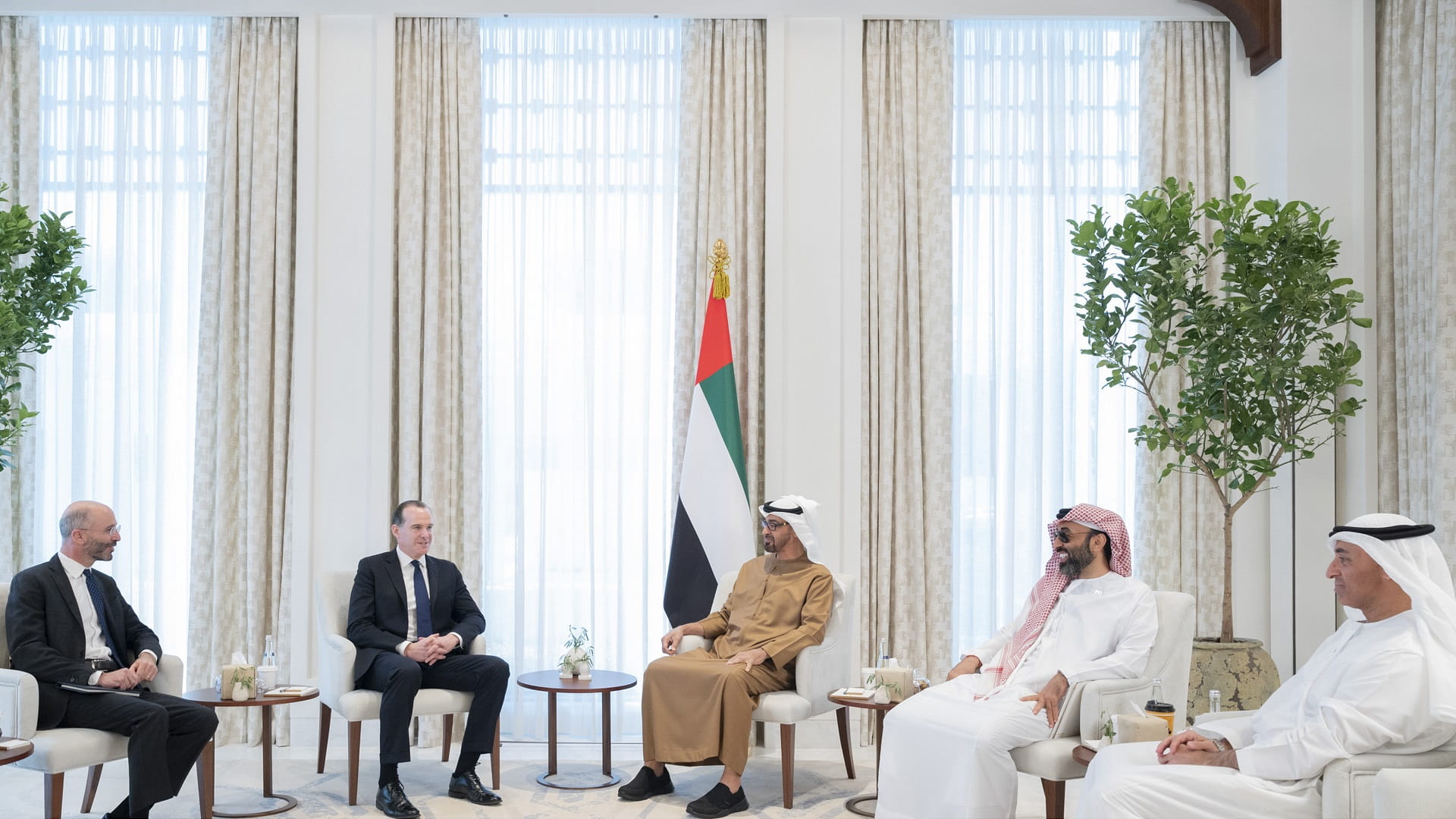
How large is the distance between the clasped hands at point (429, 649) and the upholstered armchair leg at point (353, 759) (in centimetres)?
37

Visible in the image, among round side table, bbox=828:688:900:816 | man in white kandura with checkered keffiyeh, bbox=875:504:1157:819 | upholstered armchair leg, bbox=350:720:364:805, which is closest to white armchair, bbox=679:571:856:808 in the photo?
round side table, bbox=828:688:900:816

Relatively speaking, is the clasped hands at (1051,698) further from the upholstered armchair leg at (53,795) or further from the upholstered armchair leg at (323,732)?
the upholstered armchair leg at (53,795)

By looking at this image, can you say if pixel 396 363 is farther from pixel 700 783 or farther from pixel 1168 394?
pixel 1168 394

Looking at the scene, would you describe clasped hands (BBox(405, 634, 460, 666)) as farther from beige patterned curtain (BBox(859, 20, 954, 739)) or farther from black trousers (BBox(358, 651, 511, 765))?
beige patterned curtain (BBox(859, 20, 954, 739))

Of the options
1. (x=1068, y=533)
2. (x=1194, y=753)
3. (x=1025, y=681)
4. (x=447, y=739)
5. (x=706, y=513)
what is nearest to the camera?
(x=1194, y=753)

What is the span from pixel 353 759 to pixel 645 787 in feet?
4.21

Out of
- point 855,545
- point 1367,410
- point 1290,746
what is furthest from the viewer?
point 855,545

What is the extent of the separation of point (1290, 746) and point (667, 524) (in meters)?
3.78

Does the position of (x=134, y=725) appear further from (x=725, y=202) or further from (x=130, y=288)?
(x=725, y=202)

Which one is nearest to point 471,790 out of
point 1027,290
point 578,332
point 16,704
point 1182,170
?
point 16,704

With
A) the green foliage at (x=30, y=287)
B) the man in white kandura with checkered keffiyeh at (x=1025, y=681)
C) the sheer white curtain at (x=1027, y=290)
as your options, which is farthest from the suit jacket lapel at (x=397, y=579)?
the sheer white curtain at (x=1027, y=290)

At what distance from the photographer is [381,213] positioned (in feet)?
21.2

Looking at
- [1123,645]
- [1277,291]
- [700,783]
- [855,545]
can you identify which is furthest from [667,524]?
[1277,291]

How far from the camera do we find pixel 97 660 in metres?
4.67
